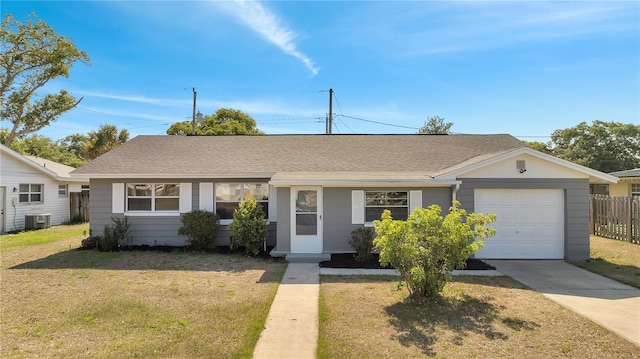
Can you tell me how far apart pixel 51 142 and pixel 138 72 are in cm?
4364

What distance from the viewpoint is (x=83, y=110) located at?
2898cm

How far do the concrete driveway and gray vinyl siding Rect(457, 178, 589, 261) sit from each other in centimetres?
69

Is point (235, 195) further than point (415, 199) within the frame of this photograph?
Yes

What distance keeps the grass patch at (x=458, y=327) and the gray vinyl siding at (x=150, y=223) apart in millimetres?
6541

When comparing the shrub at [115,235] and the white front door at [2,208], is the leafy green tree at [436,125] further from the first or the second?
the white front door at [2,208]

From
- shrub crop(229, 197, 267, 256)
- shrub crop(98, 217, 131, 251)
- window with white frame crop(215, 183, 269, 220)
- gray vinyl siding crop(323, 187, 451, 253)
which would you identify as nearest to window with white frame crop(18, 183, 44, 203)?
shrub crop(98, 217, 131, 251)

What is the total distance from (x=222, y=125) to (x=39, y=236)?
20036mm

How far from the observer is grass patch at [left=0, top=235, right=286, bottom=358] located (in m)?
4.59

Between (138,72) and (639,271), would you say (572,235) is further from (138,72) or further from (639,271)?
(138,72)

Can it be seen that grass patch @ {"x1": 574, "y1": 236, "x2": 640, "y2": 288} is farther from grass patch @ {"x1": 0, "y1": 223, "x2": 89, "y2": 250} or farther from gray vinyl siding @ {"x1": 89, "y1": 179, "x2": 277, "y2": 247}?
grass patch @ {"x1": 0, "y1": 223, "x2": 89, "y2": 250}

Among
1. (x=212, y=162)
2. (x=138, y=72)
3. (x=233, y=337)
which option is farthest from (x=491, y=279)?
(x=138, y=72)

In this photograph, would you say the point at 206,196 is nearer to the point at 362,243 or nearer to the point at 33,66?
the point at 362,243

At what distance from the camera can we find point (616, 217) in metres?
13.7

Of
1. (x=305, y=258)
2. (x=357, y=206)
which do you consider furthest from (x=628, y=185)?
(x=305, y=258)
